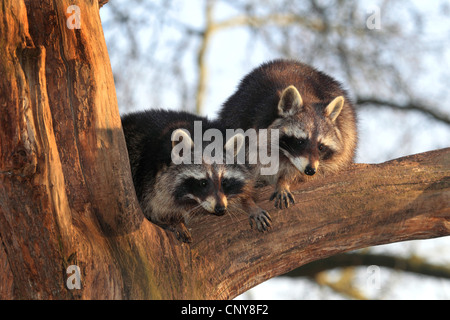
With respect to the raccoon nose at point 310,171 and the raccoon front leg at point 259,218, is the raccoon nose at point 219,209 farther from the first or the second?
the raccoon nose at point 310,171

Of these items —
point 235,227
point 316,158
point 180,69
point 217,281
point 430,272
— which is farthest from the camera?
point 180,69

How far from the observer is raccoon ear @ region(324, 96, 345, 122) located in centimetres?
584

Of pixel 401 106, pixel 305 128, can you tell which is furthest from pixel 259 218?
pixel 401 106

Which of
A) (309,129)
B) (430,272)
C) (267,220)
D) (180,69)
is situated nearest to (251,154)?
(309,129)

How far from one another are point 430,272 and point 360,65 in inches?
166

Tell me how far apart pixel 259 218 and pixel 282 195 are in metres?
0.40

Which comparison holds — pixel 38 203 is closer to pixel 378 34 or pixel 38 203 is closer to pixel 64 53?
pixel 64 53

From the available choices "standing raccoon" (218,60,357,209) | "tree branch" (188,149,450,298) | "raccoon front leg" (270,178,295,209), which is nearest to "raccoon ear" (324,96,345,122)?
"standing raccoon" (218,60,357,209)

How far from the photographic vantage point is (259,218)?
202 inches

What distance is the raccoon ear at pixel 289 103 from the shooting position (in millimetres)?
5770

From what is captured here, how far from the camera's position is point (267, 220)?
5.12 m

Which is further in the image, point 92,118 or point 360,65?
point 360,65

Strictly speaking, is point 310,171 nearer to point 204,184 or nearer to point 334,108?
point 334,108

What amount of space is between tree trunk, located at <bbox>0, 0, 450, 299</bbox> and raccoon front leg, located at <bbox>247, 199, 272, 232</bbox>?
7cm
